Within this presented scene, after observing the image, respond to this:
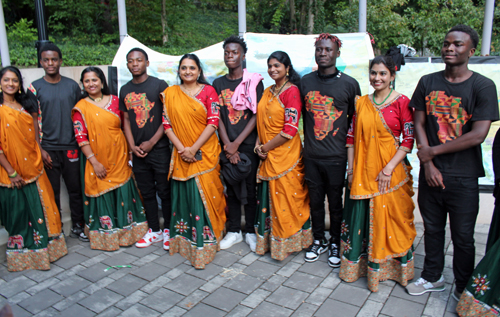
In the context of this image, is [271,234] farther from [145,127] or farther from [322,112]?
[145,127]

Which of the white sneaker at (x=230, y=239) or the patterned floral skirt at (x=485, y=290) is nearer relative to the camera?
the patterned floral skirt at (x=485, y=290)

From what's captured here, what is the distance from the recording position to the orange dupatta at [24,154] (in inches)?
135

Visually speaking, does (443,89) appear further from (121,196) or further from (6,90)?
(6,90)

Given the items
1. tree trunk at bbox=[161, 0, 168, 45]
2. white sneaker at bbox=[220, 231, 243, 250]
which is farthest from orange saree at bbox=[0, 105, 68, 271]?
tree trunk at bbox=[161, 0, 168, 45]

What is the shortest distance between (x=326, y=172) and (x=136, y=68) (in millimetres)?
2009

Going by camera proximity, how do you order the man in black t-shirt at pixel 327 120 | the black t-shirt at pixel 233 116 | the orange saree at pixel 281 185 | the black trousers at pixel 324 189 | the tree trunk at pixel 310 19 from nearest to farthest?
the man in black t-shirt at pixel 327 120, the black trousers at pixel 324 189, the orange saree at pixel 281 185, the black t-shirt at pixel 233 116, the tree trunk at pixel 310 19

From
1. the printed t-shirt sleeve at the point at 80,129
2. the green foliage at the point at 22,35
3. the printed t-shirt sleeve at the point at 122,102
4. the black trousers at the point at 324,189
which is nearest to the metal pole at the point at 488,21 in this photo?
the black trousers at the point at 324,189

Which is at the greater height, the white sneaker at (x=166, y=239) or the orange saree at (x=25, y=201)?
the orange saree at (x=25, y=201)

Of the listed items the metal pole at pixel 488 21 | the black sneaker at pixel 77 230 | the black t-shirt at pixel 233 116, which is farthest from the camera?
the metal pole at pixel 488 21

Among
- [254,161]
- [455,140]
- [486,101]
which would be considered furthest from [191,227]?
[486,101]

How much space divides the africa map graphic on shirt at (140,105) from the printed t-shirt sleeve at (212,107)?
0.56 metres

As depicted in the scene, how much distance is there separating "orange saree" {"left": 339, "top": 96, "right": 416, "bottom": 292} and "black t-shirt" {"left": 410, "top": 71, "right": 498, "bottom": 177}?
0.31 metres

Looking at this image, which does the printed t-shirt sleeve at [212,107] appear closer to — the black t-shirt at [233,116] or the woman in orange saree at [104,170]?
the black t-shirt at [233,116]

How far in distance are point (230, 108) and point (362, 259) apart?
1758 millimetres
